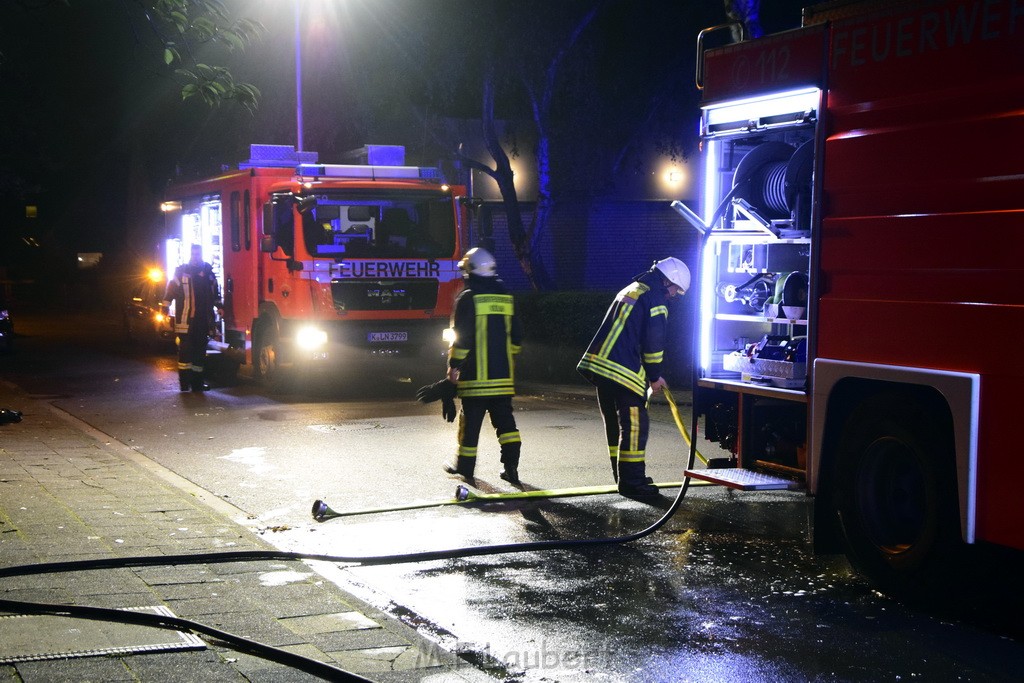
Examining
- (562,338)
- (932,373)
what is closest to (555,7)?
(562,338)

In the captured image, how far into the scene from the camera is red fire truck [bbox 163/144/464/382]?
15086 millimetres

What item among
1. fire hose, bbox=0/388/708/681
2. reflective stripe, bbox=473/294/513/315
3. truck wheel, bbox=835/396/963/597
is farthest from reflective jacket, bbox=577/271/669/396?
truck wheel, bbox=835/396/963/597

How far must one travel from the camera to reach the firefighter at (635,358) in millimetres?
8820

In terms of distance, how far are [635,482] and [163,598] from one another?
384cm

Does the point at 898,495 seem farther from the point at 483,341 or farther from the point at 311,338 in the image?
the point at 311,338

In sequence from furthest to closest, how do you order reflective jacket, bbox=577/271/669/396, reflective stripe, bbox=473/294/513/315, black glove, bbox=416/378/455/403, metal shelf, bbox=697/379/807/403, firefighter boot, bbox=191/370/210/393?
firefighter boot, bbox=191/370/210/393, black glove, bbox=416/378/455/403, reflective stripe, bbox=473/294/513/315, reflective jacket, bbox=577/271/669/396, metal shelf, bbox=697/379/807/403

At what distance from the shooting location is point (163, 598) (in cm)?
590

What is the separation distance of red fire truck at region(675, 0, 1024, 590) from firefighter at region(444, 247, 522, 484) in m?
2.17

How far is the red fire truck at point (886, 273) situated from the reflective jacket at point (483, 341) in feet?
7.16

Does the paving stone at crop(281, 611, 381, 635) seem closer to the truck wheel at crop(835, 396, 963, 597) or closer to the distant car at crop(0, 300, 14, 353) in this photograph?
the truck wheel at crop(835, 396, 963, 597)

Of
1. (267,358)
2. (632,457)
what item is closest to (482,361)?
(632,457)

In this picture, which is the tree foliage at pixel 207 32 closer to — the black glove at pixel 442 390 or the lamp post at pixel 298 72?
the black glove at pixel 442 390

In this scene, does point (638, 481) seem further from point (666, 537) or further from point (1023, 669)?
point (1023, 669)

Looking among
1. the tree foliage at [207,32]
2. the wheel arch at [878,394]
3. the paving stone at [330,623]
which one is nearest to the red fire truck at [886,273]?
the wheel arch at [878,394]
